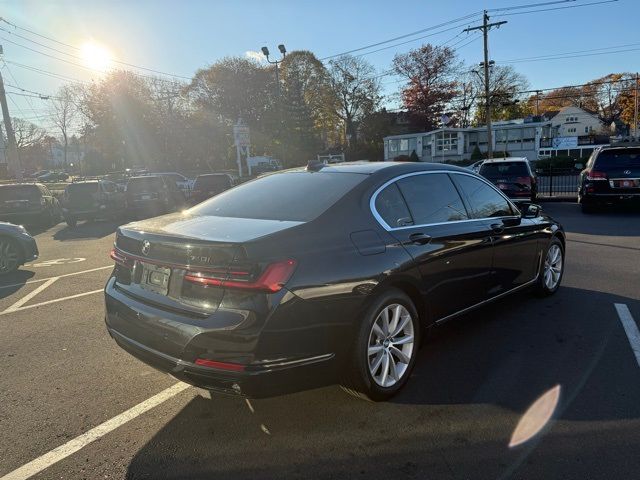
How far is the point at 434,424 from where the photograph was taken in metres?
2.99

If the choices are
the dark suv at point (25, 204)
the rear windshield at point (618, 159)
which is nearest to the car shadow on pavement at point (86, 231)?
the dark suv at point (25, 204)

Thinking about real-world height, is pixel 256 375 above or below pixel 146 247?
below

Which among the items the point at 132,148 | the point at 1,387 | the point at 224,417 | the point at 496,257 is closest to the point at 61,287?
the point at 1,387

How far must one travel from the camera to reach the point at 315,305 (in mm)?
2770

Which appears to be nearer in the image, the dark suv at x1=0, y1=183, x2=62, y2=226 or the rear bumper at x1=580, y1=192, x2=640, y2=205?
the rear bumper at x1=580, y1=192, x2=640, y2=205

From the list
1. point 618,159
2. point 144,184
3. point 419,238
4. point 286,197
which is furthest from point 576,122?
point 286,197

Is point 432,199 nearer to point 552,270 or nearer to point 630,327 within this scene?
point 630,327

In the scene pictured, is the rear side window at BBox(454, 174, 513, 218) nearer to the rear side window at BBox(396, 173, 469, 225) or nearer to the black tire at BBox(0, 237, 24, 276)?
the rear side window at BBox(396, 173, 469, 225)

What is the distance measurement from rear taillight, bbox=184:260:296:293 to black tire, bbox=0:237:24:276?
22.4 ft

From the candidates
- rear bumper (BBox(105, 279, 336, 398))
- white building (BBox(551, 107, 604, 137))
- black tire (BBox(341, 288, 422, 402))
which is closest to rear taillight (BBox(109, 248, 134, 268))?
rear bumper (BBox(105, 279, 336, 398))

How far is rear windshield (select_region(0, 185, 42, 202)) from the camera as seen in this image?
1420cm

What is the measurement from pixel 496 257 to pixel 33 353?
14.3 feet

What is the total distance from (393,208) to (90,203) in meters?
14.8

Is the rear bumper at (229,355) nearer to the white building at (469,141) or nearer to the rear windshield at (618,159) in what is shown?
the rear windshield at (618,159)
